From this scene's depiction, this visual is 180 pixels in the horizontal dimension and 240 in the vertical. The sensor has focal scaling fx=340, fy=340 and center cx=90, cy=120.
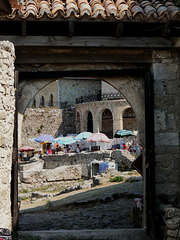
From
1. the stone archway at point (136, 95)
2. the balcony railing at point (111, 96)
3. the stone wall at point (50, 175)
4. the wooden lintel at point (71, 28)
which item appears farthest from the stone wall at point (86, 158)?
the balcony railing at point (111, 96)

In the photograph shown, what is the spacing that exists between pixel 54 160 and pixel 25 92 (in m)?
20.2

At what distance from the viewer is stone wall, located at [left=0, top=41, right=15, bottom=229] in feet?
12.3

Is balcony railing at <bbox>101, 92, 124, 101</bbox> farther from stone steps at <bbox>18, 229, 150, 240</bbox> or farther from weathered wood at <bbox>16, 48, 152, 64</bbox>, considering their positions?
stone steps at <bbox>18, 229, 150, 240</bbox>

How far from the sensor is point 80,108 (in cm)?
4309

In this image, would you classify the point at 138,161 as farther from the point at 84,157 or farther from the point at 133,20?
the point at 84,157

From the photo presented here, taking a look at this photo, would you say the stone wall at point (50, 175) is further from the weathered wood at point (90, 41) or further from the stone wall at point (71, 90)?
the stone wall at point (71, 90)

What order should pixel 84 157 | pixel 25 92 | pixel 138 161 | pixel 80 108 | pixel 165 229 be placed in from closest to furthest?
pixel 165 229 → pixel 25 92 → pixel 138 161 → pixel 84 157 → pixel 80 108

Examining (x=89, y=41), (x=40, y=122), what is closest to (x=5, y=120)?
(x=89, y=41)

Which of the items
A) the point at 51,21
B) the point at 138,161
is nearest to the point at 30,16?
the point at 51,21

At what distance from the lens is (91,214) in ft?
32.3

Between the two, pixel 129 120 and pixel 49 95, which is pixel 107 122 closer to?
pixel 129 120

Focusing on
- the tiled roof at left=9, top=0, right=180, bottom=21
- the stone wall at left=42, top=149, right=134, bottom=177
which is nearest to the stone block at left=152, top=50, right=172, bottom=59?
the tiled roof at left=9, top=0, right=180, bottom=21

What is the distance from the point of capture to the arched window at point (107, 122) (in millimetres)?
44188

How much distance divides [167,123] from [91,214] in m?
4.45
